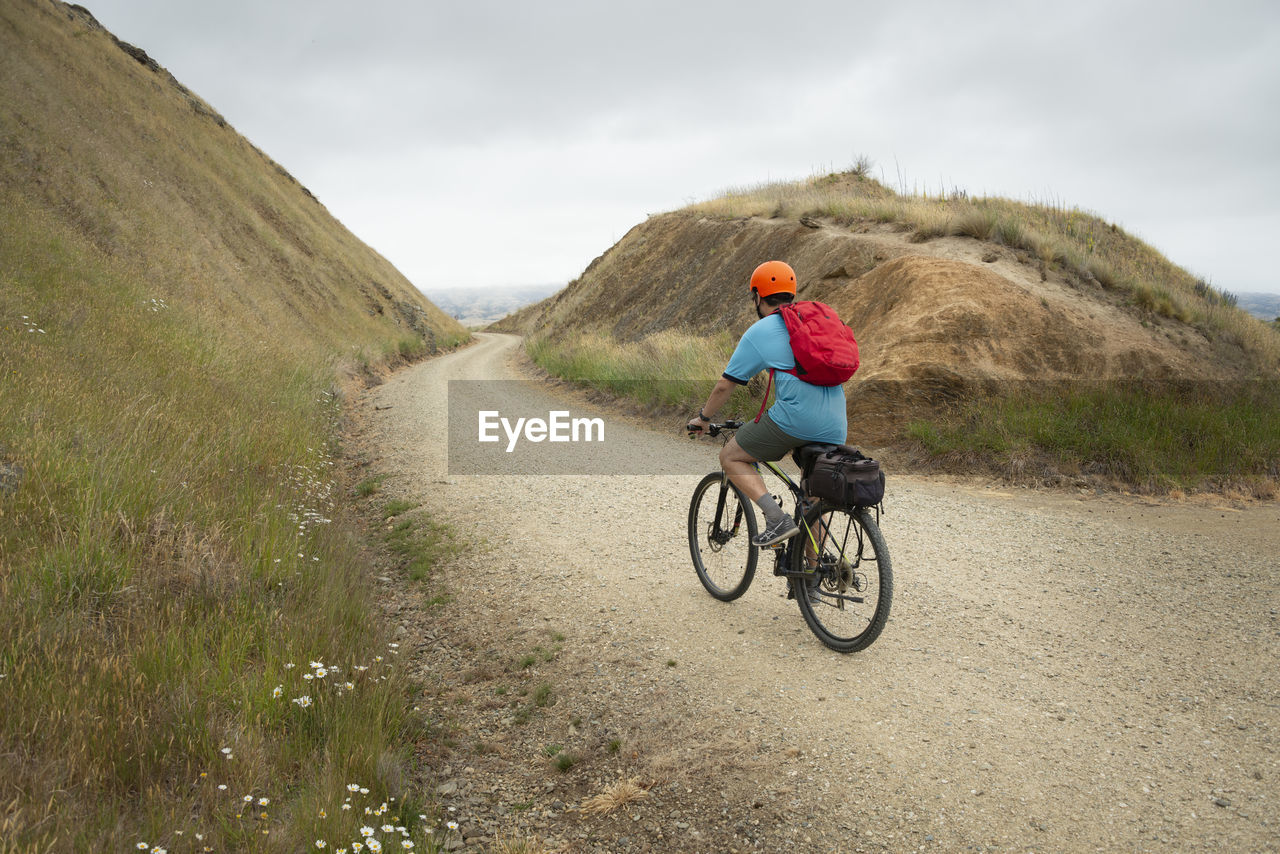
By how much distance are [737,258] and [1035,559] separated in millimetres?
16167

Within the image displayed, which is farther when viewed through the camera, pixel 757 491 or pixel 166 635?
pixel 757 491

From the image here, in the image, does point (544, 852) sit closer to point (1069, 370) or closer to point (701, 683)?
point (701, 683)

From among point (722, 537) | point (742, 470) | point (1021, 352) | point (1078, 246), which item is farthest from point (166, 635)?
point (1078, 246)

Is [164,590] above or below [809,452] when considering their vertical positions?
below

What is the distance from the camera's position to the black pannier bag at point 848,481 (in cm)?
402

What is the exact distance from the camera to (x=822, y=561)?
449 centimetres

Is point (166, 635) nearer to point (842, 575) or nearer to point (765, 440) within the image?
point (765, 440)

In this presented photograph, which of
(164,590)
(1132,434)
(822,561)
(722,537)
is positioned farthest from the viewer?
(1132,434)

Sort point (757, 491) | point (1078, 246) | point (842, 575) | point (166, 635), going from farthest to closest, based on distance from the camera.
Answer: point (1078, 246)
point (757, 491)
point (842, 575)
point (166, 635)

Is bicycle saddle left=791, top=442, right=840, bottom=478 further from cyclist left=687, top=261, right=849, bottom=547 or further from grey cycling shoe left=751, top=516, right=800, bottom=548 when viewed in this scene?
grey cycling shoe left=751, top=516, right=800, bottom=548

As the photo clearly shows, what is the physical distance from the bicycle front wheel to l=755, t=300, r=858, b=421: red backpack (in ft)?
3.82

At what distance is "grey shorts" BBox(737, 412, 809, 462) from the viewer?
4.50 m

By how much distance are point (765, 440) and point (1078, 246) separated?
12.8 metres

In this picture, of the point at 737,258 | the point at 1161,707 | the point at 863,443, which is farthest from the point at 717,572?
the point at 737,258
